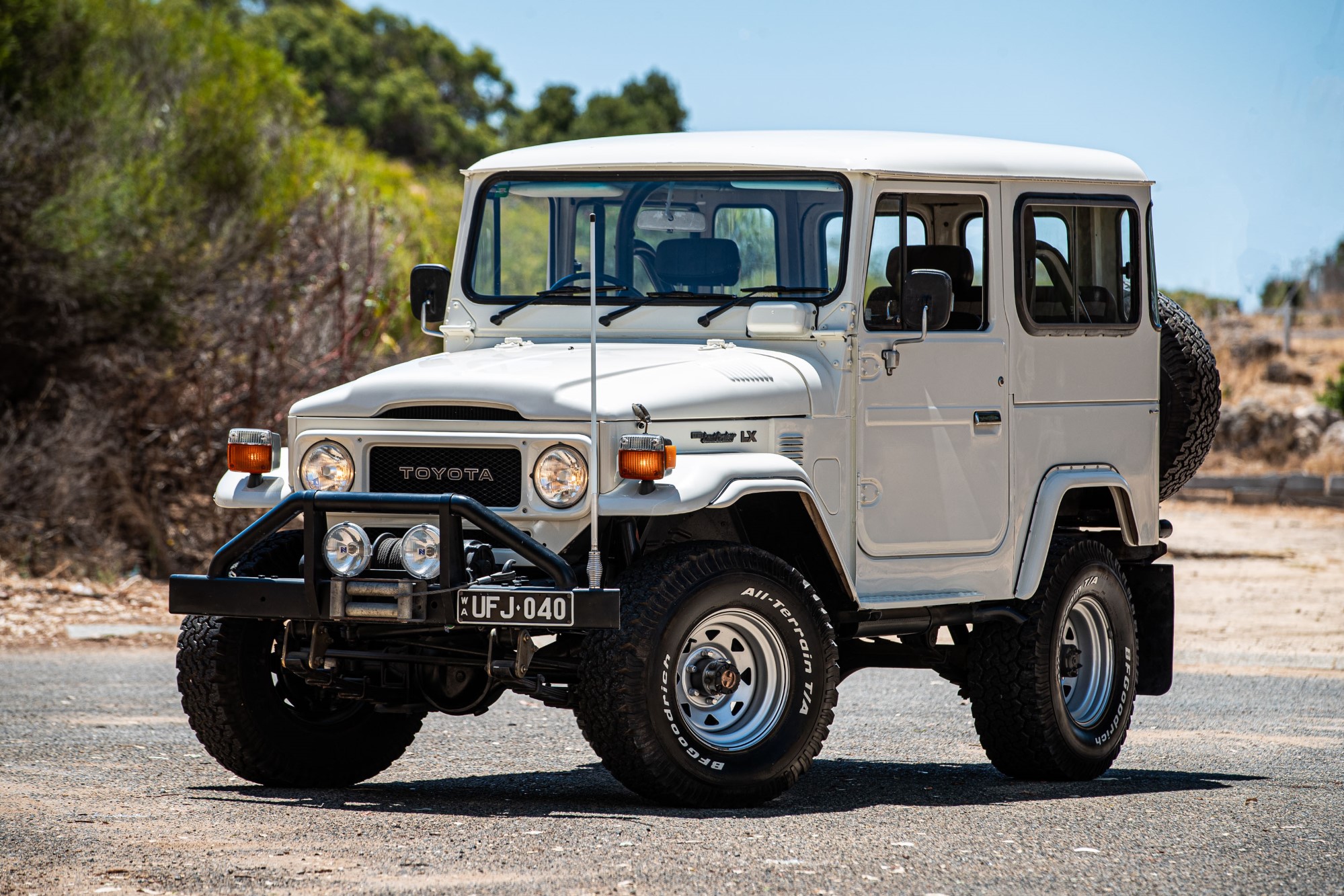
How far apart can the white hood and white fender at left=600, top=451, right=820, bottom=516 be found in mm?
199

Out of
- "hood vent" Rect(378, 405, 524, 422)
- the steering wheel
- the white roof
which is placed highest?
the white roof

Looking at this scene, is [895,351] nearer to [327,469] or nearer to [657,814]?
[657,814]

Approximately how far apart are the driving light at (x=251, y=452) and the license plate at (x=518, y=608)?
4.43 ft

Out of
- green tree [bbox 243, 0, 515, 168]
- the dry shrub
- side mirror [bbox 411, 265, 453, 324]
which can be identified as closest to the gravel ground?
side mirror [bbox 411, 265, 453, 324]

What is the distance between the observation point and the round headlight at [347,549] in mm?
6566

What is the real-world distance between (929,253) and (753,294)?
0.86m

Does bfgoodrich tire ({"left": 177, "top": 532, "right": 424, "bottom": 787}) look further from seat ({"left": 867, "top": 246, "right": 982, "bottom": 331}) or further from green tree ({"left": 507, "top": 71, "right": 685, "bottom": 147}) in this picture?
green tree ({"left": 507, "top": 71, "right": 685, "bottom": 147})

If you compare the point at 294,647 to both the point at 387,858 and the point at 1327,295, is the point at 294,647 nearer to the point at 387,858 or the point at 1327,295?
the point at 387,858

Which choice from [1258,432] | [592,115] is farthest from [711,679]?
[592,115]

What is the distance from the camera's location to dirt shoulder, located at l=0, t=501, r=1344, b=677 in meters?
14.3

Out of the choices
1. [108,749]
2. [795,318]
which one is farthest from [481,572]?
[108,749]

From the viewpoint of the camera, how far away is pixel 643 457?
6473 mm

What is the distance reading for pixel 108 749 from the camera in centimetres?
879

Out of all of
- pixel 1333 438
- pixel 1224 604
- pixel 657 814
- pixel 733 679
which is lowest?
pixel 1224 604
